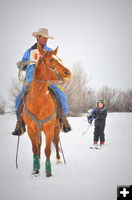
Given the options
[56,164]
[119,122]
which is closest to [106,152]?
[56,164]

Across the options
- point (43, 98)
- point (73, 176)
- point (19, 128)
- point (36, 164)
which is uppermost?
point (43, 98)

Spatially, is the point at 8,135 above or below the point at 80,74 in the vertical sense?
below

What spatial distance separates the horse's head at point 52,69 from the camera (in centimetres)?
398

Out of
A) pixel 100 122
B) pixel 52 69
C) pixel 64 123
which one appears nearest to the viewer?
pixel 52 69

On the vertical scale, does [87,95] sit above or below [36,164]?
above

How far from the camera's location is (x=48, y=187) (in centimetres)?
398

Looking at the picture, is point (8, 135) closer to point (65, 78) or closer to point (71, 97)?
point (65, 78)

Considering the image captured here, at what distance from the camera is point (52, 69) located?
406cm

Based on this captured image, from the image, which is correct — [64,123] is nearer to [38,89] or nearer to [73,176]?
[73,176]

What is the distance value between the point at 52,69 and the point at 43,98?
0.58 m

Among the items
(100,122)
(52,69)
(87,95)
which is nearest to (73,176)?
(52,69)

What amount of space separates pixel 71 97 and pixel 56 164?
12170mm

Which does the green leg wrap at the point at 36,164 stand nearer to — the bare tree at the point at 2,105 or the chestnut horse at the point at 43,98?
the chestnut horse at the point at 43,98

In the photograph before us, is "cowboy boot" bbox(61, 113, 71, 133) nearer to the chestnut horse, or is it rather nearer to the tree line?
the chestnut horse
